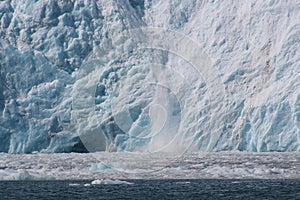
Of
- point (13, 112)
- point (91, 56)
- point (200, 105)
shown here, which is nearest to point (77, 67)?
point (91, 56)

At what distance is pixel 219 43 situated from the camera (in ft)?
205

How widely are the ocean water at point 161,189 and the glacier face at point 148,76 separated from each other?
1188 centimetres

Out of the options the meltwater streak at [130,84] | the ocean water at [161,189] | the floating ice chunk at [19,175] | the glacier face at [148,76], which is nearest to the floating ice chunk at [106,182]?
the ocean water at [161,189]

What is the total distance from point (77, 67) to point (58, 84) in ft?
10.0

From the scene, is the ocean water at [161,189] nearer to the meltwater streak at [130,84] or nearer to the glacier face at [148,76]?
the glacier face at [148,76]

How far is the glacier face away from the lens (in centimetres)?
5644

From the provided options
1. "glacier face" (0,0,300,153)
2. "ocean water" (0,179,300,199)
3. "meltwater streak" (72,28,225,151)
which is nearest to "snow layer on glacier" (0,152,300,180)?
"ocean water" (0,179,300,199)

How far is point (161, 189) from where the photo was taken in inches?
1532

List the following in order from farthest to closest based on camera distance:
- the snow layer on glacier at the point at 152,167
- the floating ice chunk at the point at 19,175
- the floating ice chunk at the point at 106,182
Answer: the floating ice chunk at the point at 19,175
the snow layer on glacier at the point at 152,167
the floating ice chunk at the point at 106,182

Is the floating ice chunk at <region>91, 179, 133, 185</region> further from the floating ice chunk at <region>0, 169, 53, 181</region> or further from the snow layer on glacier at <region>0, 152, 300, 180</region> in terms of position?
the floating ice chunk at <region>0, 169, 53, 181</region>

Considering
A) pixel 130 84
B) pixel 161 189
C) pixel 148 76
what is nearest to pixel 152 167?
pixel 161 189

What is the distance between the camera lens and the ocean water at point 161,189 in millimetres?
35531

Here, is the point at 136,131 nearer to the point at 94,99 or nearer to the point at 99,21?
the point at 94,99

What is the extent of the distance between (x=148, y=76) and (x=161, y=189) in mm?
24050
